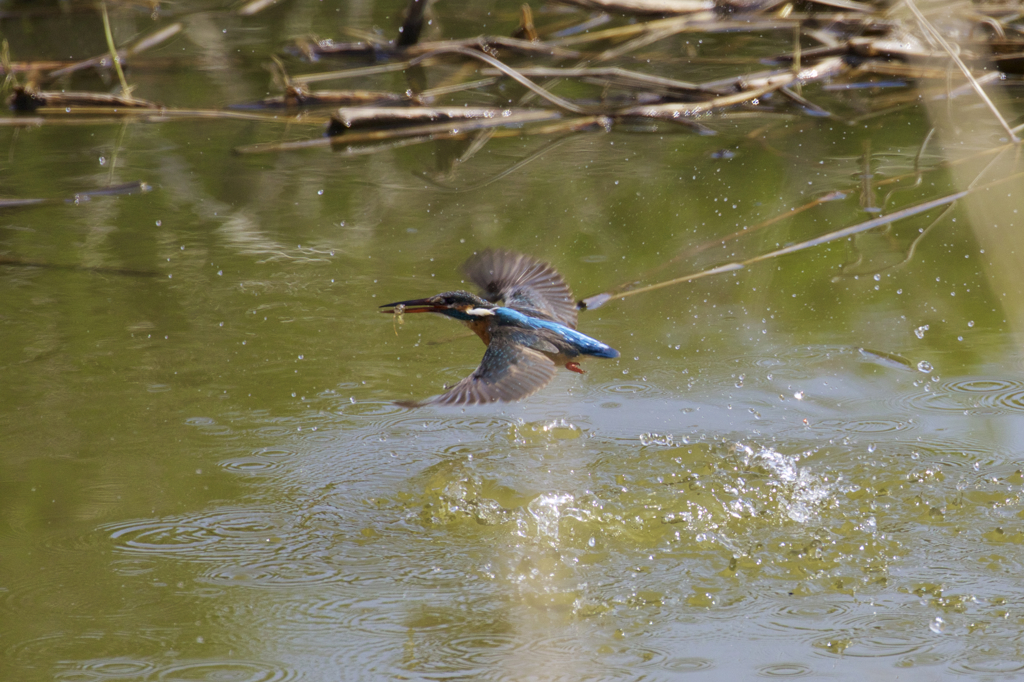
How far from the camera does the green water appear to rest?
2.42 metres

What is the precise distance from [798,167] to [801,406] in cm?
218

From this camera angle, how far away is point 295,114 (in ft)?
20.7

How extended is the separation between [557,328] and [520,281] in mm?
482

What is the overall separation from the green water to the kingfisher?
0.72ft

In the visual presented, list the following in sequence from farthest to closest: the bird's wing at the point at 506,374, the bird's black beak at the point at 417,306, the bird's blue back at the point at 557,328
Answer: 1. the bird's black beak at the point at 417,306
2. the bird's blue back at the point at 557,328
3. the bird's wing at the point at 506,374

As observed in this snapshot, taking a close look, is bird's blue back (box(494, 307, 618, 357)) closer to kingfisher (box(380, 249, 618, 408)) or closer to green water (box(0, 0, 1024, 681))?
kingfisher (box(380, 249, 618, 408))

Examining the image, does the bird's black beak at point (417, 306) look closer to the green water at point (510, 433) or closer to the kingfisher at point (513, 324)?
the kingfisher at point (513, 324)

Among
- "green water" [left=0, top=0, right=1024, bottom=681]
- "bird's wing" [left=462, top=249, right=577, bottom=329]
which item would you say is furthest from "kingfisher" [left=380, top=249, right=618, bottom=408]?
"green water" [left=0, top=0, right=1024, bottom=681]

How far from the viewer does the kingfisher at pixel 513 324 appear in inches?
115

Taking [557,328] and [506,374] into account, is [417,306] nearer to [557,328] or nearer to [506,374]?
[557,328]

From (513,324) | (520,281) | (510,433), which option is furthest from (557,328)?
(520,281)

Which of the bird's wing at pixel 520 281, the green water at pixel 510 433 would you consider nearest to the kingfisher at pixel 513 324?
the bird's wing at pixel 520 281

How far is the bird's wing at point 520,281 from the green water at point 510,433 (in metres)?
0.22

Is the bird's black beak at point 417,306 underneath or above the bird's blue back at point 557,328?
above
